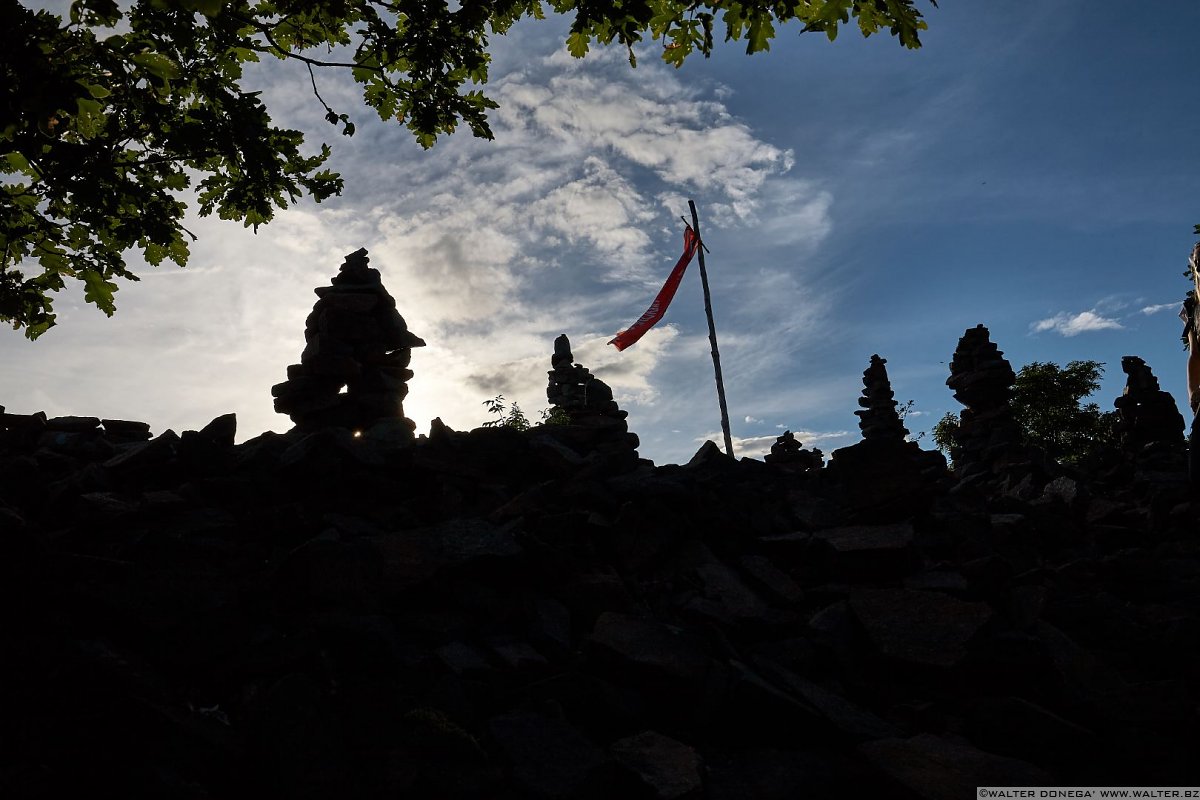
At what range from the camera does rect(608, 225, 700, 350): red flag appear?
80.0 ft

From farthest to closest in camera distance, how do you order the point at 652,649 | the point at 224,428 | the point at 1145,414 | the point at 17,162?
the point at 1145,414, the point at 224,428, the point at 17,162, the point at 652,649

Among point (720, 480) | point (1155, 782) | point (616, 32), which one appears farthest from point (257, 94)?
point (1155, 782)

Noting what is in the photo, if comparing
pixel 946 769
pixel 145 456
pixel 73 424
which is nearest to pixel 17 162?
pixel 145 456

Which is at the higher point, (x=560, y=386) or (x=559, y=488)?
(x=560, y=386)

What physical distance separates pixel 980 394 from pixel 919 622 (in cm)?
2597

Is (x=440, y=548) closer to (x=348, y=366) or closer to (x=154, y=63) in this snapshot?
(x=154, y=63)

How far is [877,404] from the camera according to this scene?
1331 inches

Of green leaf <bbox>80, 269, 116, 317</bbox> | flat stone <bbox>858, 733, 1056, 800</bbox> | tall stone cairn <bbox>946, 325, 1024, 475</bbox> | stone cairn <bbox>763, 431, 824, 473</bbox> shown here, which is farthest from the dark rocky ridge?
tall stone cairn <bbox>946, 325, 1024, 475</bbox>

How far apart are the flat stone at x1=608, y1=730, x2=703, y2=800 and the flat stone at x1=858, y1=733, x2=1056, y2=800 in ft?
3.60

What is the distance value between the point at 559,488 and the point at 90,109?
5.12m

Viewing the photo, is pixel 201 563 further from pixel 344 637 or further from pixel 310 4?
pixel 310 4

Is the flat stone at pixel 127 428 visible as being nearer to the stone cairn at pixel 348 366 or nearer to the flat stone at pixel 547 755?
the stone cairn at pixel 348 366

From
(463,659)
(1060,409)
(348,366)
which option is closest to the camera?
(463,659)

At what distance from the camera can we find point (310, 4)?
5457 millimetres
